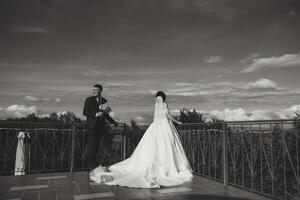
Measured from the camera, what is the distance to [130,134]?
8.26m

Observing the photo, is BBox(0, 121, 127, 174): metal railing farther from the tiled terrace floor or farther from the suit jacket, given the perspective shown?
the tiled terrace floor

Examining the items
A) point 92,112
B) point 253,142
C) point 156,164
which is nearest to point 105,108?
point 92,112

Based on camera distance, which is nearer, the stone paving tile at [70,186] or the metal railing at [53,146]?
the stone paving tile at [70,186]

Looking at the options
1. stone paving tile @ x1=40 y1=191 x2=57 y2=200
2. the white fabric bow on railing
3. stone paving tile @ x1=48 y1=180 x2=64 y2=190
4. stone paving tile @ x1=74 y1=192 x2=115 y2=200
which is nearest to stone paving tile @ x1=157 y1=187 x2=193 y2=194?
stone paving tile @ x1=74 y1=192 x2=115 y2=200

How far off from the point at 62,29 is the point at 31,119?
5299 mm

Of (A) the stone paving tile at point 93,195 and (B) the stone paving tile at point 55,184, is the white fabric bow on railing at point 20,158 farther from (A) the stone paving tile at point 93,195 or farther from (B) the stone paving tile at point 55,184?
(A) the stone paving tile at point 93,195

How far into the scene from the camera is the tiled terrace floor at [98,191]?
452 centimetres

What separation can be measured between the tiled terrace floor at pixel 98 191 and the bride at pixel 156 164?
0.62 feet

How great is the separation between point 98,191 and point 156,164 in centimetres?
126

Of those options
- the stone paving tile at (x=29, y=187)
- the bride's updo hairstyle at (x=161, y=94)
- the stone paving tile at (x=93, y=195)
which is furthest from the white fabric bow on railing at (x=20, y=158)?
the bride's updo hairstyle at (x=161, y=94)

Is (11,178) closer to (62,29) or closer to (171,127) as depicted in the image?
Answer: (171,127)

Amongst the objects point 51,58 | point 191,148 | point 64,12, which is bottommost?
point 191,148

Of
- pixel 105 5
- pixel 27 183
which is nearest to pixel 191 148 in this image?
pixel 27 183

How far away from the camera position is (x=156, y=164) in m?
5.61
